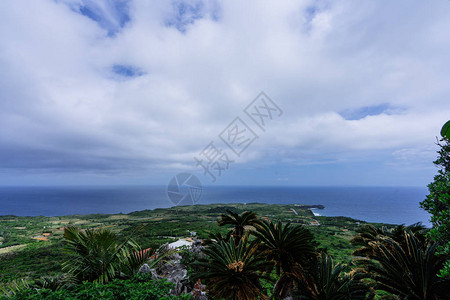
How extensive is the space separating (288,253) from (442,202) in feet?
18.3

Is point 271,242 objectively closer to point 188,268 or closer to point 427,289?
point 188,268

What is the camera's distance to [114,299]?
5180mm

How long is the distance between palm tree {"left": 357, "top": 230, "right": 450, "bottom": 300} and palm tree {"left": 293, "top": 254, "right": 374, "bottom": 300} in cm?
75

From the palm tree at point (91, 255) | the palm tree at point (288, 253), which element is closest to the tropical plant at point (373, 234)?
the palm tree at point (288, 253)

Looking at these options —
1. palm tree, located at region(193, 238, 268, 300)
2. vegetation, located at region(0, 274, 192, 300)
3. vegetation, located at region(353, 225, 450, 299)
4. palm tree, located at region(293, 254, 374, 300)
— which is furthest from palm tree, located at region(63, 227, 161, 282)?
vegetation, located at region(353, 225, 450, 299)

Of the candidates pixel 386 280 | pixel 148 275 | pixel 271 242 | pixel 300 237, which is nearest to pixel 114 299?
pixel 148 275

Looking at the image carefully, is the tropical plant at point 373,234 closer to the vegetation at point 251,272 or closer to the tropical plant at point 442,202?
the vegetation at point 251,272

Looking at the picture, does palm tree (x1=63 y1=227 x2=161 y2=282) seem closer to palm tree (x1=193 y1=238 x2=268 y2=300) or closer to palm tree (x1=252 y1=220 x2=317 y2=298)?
palm tree (x1=193 y1=238 x2=268 y2=300)

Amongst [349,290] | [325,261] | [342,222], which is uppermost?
[325,261]

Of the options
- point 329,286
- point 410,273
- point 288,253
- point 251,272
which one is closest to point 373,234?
point 410,273

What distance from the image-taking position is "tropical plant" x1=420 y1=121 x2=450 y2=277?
17.7 feet

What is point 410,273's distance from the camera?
7324mm

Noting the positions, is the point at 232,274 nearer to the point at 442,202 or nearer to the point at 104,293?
the point at 104,293

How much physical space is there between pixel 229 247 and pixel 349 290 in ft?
15.4
